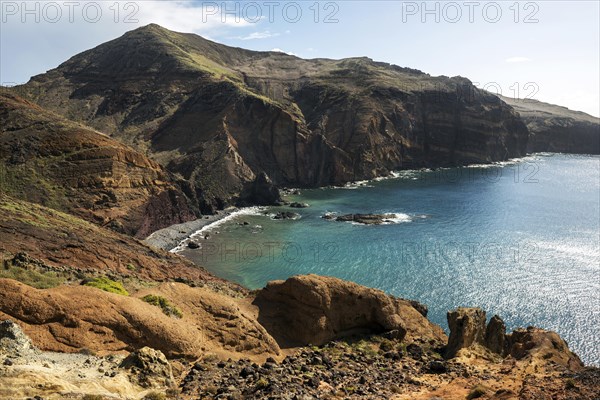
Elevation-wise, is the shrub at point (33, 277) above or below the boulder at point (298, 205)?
above

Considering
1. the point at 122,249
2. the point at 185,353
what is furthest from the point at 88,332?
the point at 122,249

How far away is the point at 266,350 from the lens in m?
28.4

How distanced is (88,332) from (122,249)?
119ft

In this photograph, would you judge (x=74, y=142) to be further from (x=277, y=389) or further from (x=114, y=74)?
(x=114, y=74)

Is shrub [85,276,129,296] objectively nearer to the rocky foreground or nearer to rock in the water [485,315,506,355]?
the rocky foreground

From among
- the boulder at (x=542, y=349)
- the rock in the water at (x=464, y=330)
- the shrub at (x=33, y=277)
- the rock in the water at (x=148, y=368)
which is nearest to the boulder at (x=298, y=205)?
the rock in the water at (x=464, y=330)

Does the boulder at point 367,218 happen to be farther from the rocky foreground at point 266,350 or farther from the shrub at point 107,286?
the shrub at point 107,286

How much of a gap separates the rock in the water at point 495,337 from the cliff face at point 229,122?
80973 mm

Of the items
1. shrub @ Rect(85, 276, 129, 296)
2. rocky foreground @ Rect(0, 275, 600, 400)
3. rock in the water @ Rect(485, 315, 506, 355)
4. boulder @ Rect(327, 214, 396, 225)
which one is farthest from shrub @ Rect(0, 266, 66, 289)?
boulder @ Rect(327, 214, 396, 225)

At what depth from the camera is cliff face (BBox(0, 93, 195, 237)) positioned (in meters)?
74.6

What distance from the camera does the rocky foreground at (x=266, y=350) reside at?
682 inches

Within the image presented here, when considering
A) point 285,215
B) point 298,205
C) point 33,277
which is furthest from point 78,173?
point 298,205

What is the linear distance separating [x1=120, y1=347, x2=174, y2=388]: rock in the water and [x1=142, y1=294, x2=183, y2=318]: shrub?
7.93 meters

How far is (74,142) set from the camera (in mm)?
83000
